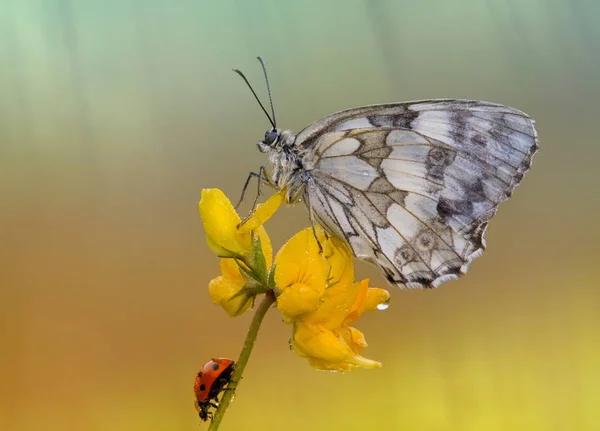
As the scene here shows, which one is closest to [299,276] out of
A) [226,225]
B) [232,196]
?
[226,225]

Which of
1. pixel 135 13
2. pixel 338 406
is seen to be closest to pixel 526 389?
pixel 338 406

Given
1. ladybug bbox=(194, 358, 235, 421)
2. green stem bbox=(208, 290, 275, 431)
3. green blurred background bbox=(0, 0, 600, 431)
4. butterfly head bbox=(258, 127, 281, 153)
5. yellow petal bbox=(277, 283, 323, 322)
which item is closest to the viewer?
green stem bbox=(208, 290, 275, 431)

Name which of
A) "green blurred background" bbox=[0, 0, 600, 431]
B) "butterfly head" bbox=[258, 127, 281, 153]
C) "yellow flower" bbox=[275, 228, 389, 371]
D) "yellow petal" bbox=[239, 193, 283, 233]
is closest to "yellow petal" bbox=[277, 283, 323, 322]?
"yellow flower" bbox=[275, 228, 389, 371]

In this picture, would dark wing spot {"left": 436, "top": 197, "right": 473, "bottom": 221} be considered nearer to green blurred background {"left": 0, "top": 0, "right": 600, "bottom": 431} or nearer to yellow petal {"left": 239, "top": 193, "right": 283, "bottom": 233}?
yellow petal {"left": 239, "top": 193, "right": 283, "bottom": 233}

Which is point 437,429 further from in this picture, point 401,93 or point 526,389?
point 401,93

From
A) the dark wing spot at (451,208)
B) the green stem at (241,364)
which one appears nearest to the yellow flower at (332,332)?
the green stem at (241,364)

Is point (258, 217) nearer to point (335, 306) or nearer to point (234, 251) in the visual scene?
point (234, 251)
